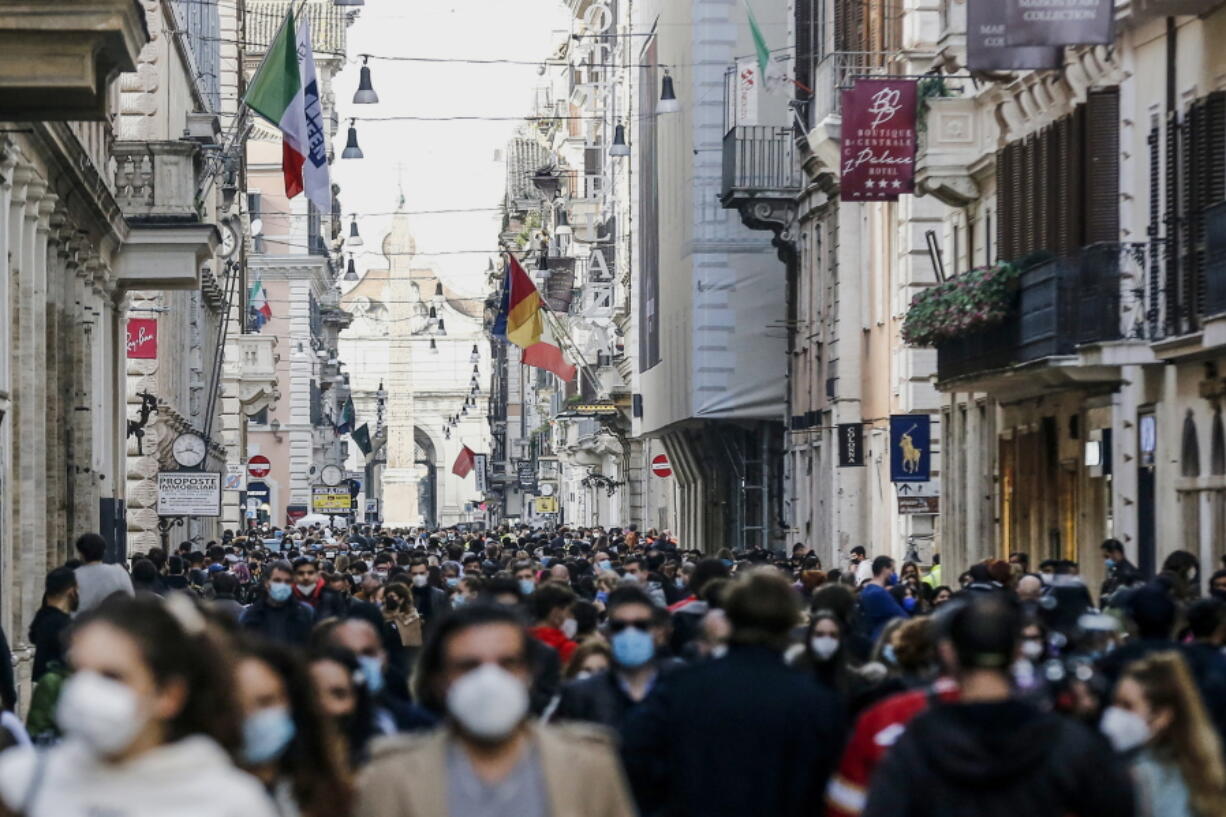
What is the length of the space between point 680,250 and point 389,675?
45383 mm

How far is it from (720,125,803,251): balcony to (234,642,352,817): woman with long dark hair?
40817mm

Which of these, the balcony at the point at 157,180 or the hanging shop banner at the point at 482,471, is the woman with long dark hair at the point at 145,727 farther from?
the hanging shop banner at the point at 482,471

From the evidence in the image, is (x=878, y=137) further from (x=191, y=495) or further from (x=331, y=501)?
(x=331, y=501)

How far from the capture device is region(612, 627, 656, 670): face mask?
33.6 ft

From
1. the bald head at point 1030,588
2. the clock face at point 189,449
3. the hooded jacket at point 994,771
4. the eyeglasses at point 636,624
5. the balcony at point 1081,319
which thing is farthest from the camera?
the clock face at point 189,449

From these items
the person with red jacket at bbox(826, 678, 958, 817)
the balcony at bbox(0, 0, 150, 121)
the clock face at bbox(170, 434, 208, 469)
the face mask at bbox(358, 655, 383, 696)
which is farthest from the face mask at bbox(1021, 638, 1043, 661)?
the clock face at bbox(170, 434, 208, 469)

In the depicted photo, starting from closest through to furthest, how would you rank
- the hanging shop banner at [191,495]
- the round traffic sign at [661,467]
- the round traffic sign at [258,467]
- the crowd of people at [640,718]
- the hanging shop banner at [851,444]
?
the crowd of people at [640,718] < the hanging shop banner at [191,495] < the hanging shop banner at [851,444] < the round traffic sign at [661,467] < the round traffic sign at [258,467]

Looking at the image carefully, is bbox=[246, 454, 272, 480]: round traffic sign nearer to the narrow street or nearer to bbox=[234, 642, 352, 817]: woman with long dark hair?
the narrow street

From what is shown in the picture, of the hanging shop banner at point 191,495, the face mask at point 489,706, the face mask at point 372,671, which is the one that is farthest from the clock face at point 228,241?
the face mask at point 489,706

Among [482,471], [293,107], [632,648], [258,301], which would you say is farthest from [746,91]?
[482,471]

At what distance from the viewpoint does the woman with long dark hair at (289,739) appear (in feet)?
22.1

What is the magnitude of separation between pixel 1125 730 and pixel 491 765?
2.22m

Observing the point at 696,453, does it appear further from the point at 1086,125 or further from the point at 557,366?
the point at 1086,125

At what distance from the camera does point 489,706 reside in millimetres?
6113
